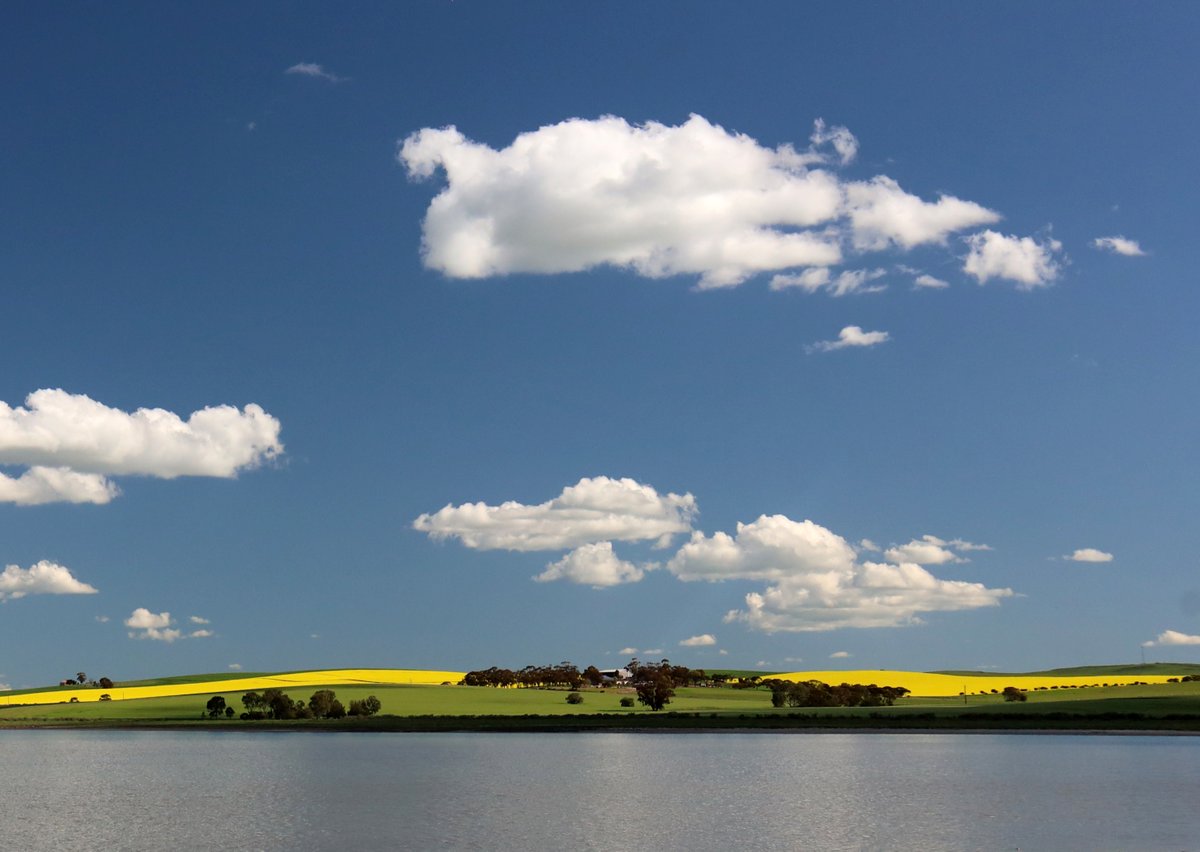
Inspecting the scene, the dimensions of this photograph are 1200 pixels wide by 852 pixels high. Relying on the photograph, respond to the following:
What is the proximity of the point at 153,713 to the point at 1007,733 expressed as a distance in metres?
119

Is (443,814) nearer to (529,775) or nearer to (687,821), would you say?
(687,821)

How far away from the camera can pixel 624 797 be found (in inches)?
2685

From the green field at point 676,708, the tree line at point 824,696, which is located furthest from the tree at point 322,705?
the tree line at point 824,696

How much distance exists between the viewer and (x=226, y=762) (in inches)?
4063

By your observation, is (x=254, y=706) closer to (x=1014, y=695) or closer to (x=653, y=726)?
(x=653, y=726)

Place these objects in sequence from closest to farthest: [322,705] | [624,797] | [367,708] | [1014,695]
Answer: [624,797], [367,708], [322,705], [1014,695]

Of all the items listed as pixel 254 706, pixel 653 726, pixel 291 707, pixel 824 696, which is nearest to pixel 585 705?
pixel 824 696

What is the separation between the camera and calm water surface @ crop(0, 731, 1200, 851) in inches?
1954

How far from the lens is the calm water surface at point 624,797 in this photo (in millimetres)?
49625

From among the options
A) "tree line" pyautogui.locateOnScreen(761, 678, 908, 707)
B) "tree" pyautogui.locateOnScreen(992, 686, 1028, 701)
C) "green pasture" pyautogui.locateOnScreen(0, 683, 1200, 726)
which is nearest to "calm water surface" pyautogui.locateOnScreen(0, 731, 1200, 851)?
"green pasture" pyautogui.locateOnScreen(0, 683, 1200, 726)

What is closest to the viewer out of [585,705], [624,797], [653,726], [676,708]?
[624,797]

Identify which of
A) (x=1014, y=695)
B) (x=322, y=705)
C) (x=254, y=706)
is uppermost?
(x=1014, y=695)

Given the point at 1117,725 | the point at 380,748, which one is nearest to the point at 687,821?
the point at 380,748

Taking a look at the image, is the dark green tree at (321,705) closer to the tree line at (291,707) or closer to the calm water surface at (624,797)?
the tree line at (291,707)
